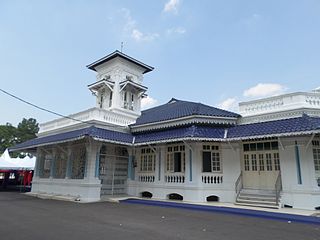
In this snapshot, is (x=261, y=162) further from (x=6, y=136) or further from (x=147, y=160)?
(x=6, y=136)

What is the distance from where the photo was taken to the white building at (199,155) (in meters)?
10.2

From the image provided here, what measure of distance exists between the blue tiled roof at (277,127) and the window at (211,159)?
4.15 ft

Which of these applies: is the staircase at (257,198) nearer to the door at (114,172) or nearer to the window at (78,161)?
the door at (114,172)

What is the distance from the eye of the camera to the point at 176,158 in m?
12.9

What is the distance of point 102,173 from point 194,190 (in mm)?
5228

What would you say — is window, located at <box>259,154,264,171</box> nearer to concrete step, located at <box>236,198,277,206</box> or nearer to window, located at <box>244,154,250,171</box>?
window, located at <box>244,154,250,171</box>

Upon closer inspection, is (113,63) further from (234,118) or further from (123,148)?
(234,118)

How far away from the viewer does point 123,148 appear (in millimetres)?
14938

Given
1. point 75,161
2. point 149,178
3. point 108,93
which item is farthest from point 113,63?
point 149,178

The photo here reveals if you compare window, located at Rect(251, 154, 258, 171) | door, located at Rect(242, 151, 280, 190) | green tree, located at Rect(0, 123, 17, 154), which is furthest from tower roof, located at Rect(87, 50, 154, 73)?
green tree, located at Rect(0, 123, 17, 154)

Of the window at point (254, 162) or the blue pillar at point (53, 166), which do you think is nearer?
the window at point (254, 162)

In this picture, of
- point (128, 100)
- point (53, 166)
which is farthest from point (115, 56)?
point (53, 166)

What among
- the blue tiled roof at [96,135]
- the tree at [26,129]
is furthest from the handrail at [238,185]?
the tree at [26,129]

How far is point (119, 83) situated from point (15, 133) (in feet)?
111
